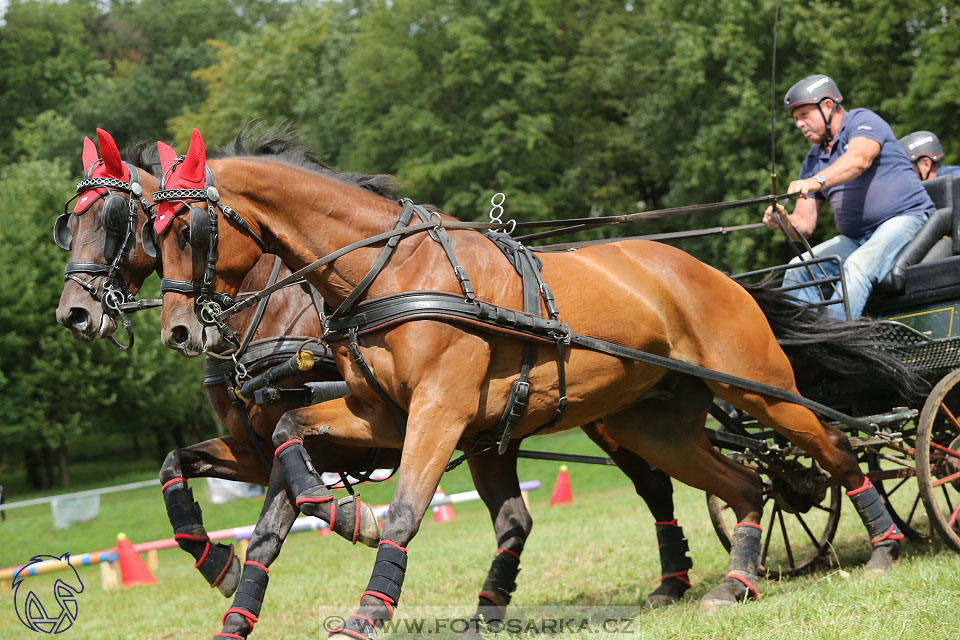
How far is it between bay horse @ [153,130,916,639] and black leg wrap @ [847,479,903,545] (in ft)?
2.64

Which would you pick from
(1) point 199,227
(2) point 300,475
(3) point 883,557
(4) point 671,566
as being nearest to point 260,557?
(2) point 300,475

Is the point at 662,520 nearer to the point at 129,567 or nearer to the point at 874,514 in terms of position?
the point at 874,514

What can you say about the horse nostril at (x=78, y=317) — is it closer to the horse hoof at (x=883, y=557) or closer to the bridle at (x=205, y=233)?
the bridle at (x=205, y=233)

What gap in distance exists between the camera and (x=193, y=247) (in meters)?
4.26

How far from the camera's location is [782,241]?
24.0m

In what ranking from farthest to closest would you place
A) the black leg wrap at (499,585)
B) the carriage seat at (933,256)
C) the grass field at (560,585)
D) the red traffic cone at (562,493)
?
the red traffic cone at (562,493), the carriage seat at (933,256), the black leg wrap at (499,585), the grass field at (560,585)

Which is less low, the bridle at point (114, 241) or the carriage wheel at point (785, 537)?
the bridle at point (114, 241)

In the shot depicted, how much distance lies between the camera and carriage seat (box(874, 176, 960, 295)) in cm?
581

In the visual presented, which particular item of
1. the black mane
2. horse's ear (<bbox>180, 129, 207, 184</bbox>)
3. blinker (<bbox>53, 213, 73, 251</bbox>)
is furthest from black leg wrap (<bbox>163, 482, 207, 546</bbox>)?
horse's ear (<bbox>180, 129, 207, 184</bbox>)

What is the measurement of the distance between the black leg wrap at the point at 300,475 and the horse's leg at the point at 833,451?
2376mm

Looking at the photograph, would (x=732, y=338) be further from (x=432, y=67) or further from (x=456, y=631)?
(x=432, y=67)

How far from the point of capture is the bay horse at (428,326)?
A: 424 centimetres

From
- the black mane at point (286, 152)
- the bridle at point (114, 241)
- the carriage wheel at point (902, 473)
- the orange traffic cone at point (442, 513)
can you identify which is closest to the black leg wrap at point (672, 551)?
the carriage wheel at point (902, 473)

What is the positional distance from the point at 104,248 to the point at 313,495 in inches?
63.5
